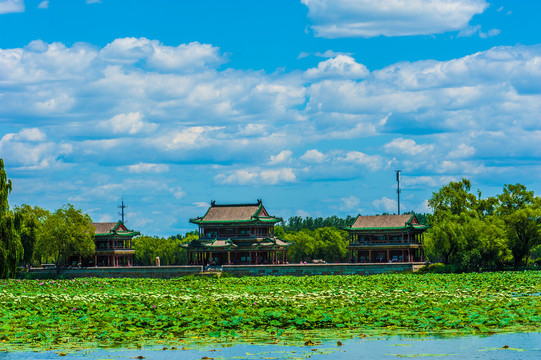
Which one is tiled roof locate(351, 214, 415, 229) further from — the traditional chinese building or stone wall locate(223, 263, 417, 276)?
the traditional chinese building

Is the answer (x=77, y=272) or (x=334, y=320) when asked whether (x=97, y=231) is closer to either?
(x=77, y=272)

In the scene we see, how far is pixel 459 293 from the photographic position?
3459cm

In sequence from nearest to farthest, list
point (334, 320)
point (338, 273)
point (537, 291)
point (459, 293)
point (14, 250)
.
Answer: point (334, 320) → point (459, 293) → point (537, 291) → point (14, 250) → point (338, 273)

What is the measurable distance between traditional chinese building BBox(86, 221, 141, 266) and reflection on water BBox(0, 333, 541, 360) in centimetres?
6012

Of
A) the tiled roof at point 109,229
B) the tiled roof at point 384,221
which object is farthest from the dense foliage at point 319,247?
the tiled roof at point 109,229

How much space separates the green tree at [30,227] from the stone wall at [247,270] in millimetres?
2198

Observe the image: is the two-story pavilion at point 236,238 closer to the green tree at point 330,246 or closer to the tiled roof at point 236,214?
the tiled roof at point 236,214

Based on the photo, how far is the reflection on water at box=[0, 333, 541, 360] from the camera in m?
18.3

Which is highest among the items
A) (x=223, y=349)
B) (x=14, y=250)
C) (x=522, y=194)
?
(x=522, y=194)

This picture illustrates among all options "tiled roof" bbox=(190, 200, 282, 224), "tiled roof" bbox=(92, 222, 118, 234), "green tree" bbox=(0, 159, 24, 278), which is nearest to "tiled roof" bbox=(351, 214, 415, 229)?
"tiled roof" bbox=(190, 200, 282, 224)

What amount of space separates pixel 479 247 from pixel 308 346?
48586 millimetres

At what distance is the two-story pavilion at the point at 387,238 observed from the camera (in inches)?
2899

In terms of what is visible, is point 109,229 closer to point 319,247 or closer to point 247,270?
point 247,270

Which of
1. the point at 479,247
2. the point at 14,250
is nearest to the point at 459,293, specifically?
the point at 14,250
